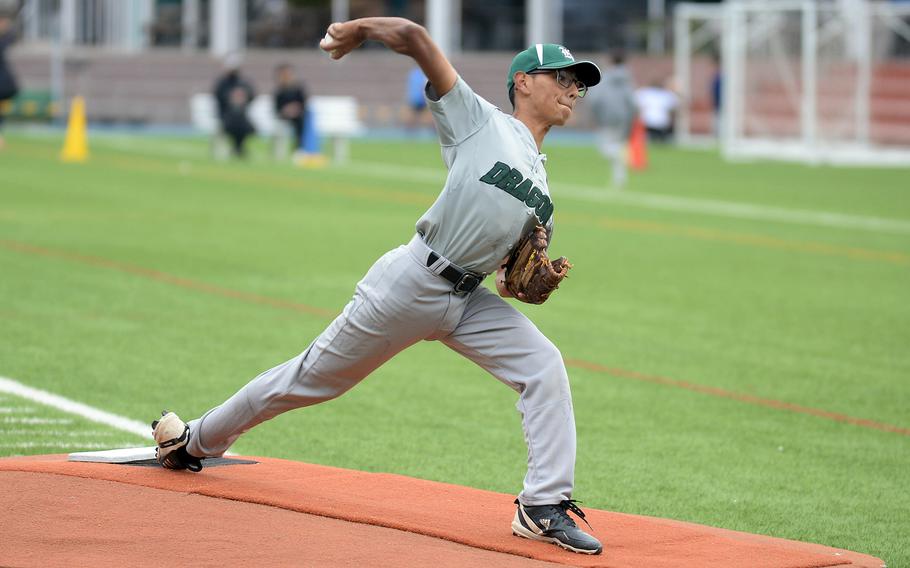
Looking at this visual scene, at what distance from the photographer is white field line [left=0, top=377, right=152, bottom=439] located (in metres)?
8.08

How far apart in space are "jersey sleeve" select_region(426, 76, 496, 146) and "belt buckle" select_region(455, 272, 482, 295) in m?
0.51

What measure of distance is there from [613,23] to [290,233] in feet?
124

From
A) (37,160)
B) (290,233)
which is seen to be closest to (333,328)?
(290,233)

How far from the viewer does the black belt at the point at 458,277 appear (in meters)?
5.70

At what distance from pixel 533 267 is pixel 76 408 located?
3.76 m

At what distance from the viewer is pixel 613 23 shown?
54125mm

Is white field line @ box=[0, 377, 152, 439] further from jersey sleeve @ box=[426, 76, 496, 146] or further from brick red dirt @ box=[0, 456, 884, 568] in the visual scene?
jersey sleeve @ box=[426, 76, 496, 146]

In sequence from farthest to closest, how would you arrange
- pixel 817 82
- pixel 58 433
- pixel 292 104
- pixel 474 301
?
pixel 817 82 < pixel 292 104 < pixel 58 433 < pixel 474 301

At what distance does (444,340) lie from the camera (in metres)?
5.99

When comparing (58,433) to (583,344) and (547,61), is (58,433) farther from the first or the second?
(583,344)

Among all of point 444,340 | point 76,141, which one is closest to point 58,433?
point 444,340

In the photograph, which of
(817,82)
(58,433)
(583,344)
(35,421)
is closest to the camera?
(58,433)

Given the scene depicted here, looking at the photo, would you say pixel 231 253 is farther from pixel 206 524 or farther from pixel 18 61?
pixel 18 61

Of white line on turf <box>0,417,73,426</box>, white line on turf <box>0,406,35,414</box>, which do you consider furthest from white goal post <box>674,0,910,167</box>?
white line on turf <box>0,417,73,426</box>
